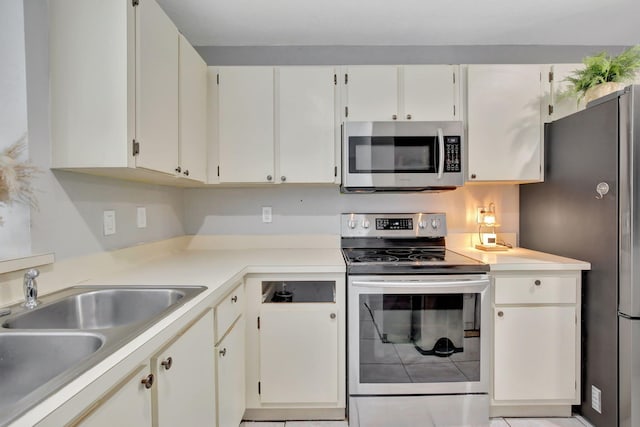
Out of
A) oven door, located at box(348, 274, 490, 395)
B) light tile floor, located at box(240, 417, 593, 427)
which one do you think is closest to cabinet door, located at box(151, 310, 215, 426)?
light tile floor, located at box(240, 417, 593, 427)

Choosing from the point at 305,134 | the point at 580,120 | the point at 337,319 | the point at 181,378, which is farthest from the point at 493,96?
the point at 181,378

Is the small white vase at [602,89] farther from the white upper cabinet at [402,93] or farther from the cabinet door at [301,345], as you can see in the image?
the cabinet door at [301,345]

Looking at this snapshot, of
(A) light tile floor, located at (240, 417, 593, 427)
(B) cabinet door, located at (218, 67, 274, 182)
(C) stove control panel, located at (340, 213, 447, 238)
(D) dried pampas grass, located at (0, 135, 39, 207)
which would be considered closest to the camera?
(D) dried pampas grass, located at (0, 135, 39, 207)

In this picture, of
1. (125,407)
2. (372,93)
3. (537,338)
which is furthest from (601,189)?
(125,407)

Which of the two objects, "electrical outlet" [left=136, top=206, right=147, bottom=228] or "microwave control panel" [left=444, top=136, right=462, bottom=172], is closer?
"electrical outlet" [left=136, top=206, right=147, bottom=228]

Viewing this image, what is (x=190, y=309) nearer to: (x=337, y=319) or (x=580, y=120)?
(x=337, y=319)

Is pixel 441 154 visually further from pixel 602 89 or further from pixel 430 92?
pixel 602 89

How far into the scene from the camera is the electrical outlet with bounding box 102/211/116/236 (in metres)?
1.54

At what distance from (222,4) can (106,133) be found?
112cm

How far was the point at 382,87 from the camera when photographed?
2.10m

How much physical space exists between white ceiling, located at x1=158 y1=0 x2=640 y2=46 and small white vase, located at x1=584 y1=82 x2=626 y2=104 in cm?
51

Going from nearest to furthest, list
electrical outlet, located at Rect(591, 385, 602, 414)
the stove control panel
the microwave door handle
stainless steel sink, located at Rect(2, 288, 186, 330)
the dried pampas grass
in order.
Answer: the dried pampas grass
stainless steel sink, located at Rect(2, 288, 186, 330)
electrical outlet, located at Rect(591, 385, 602, 414)
the microwave door handle
the stove control panel

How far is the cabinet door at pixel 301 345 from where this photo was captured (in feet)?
5.88

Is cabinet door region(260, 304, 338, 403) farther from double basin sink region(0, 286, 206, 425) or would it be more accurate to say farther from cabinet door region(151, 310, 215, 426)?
double basin sink region(0, 286, 206, 425)
